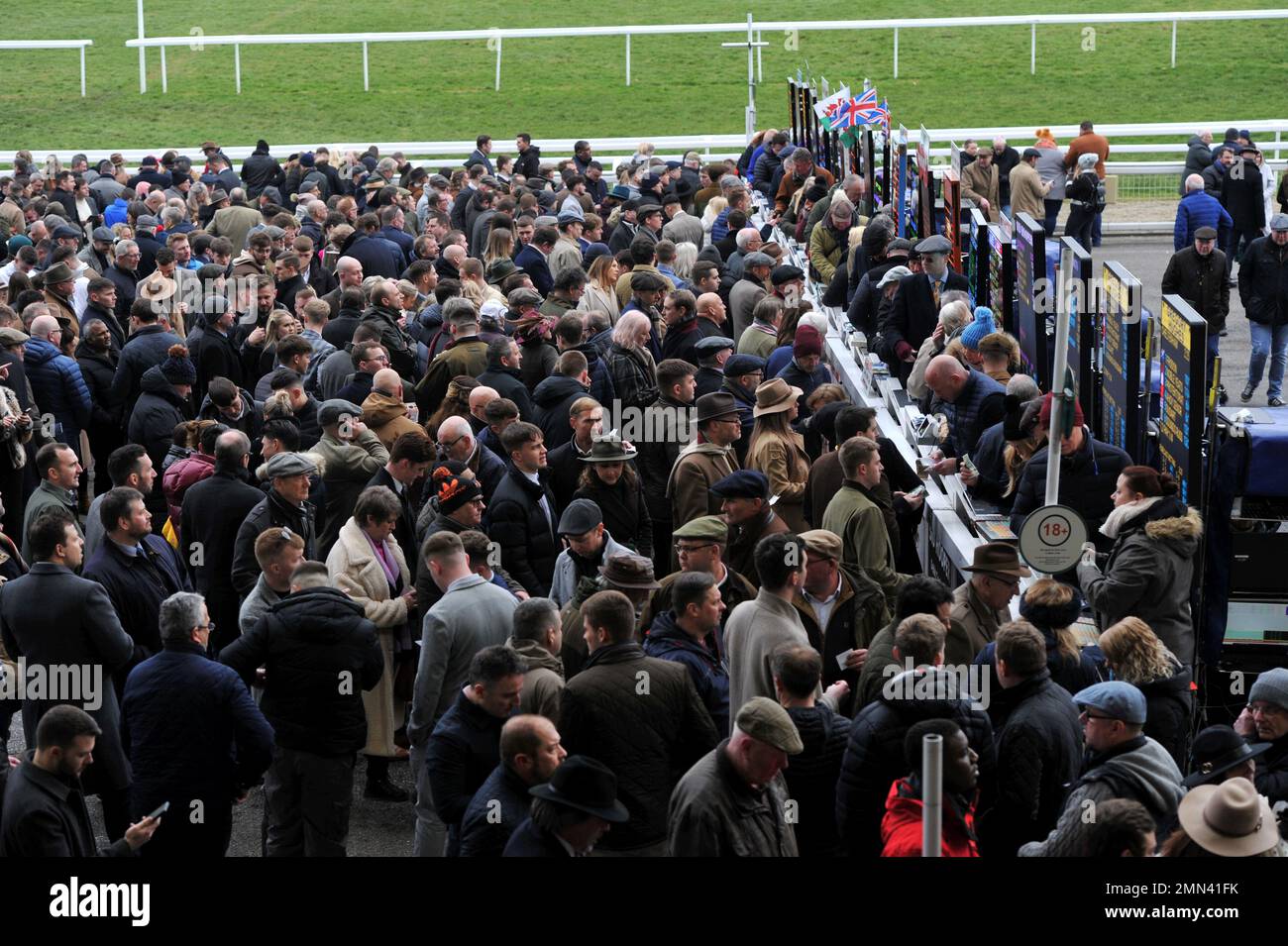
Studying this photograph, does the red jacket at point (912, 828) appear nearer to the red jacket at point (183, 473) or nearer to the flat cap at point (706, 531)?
the flat cap at point (706, 531)

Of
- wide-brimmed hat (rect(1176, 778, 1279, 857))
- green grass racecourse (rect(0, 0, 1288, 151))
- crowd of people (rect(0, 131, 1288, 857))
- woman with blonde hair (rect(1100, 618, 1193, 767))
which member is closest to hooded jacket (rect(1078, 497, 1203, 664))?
crowd of people (rect(0, 131, 1288, 857))

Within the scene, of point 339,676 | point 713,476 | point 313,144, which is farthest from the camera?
point 313,144

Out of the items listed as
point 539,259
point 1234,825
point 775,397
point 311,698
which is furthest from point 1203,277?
point 1234,825

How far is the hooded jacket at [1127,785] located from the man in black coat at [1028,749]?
18 cm

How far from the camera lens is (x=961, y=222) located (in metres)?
13.4

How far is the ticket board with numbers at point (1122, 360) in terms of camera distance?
884 centimetres

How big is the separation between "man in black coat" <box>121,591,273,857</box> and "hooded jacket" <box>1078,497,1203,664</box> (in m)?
3.62

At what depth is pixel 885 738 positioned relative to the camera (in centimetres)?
571

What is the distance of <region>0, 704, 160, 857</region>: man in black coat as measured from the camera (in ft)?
18.9

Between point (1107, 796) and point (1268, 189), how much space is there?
63.8 feet

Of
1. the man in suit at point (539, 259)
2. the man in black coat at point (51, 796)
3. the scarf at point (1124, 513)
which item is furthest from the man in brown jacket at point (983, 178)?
the man in black coat at point (51, 796)

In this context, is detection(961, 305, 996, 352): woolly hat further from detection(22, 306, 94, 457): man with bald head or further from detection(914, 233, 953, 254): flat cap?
detection(22, 306, 94, 457): man with bald head
